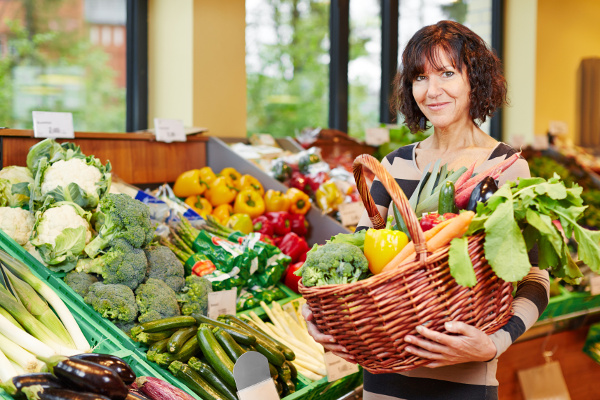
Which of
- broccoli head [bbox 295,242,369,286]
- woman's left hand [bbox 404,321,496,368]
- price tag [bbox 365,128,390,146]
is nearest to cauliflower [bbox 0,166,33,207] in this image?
broccoli head [bbox 295,242,369,286]

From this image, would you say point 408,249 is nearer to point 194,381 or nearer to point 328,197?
point 194,381

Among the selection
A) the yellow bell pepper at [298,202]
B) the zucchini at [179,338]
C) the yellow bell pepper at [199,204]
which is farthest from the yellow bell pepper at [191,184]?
the zucchini at [179,338]

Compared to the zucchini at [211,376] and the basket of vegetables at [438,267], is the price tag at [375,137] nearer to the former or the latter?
the zucchini at [211,376]

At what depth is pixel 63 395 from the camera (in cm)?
116

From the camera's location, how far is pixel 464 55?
5.00 feet

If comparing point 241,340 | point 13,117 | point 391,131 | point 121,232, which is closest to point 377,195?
point 241,340

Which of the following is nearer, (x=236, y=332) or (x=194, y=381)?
(x=194, y=381)

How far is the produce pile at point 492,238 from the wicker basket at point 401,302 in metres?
0.04

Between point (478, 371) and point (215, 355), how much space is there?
795mm

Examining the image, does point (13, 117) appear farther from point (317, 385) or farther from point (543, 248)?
point (543, 248)

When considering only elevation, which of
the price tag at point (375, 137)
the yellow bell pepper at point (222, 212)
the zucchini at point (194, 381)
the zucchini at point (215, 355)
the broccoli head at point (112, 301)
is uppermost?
the price tag at point (375, 137)

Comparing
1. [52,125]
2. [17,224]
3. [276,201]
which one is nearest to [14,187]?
[17,224]

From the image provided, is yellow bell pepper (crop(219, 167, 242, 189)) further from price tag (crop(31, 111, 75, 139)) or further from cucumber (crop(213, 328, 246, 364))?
cucumber (crop(213, 328, 246, 364))

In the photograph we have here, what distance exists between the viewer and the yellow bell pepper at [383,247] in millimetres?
1202
